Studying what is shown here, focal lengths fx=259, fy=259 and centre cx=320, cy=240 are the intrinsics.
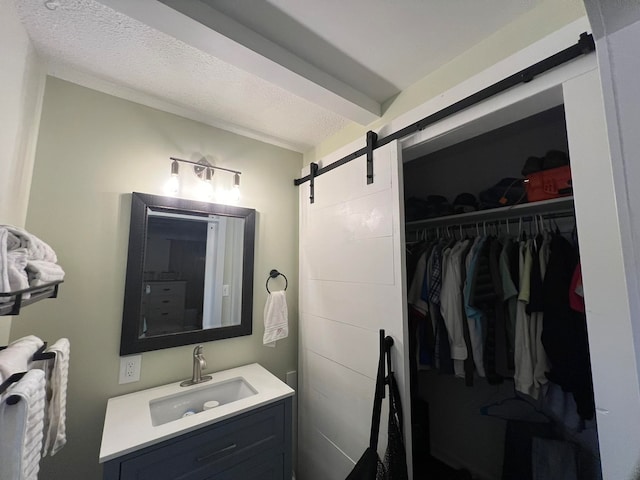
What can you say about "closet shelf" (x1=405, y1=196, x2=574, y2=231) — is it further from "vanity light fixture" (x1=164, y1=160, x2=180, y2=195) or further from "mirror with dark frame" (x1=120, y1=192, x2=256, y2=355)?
"vanity light fixture" (x1=164, y1=160, x2=180, y2=195)

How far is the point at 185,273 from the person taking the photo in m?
1.54

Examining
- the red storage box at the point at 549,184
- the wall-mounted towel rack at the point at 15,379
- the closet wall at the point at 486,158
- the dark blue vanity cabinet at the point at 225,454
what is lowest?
the dark blue vanity cabinet at the point at 225,454

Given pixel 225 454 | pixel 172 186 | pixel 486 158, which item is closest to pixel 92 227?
pixel 172 186

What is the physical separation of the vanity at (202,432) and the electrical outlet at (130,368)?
0.25ft

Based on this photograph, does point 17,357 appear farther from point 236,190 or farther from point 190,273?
point 236,190

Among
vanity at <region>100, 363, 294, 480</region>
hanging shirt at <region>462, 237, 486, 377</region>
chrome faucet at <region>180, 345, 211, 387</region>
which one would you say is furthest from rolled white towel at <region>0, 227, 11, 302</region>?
hanging shirt at <region>462, 237, 486, 377</region>

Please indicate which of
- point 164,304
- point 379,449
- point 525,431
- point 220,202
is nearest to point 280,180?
point 220,202

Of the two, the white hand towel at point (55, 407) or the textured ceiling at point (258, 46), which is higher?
the textured ceiling at point (258, 46)

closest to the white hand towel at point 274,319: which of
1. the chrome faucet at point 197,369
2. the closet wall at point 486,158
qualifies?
the chrome faucet at point 197,369

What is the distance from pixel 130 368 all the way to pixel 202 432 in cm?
55

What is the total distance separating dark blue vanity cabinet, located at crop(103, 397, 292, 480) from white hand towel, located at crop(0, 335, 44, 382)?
0.48m

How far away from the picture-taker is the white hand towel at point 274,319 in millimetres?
1681

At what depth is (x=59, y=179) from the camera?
1.24 metres

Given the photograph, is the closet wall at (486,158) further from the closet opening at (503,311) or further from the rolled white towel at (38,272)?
the rolled white towel at (38,272)
